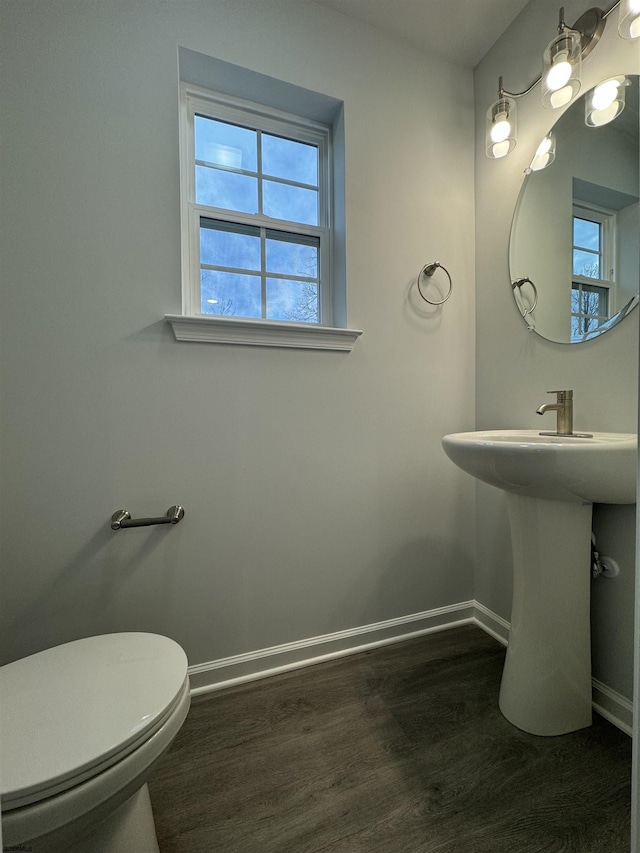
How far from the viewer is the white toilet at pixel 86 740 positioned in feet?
1.82

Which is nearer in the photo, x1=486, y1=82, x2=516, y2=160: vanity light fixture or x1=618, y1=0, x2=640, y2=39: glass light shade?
x1=618, y1=0, x2=640, y2=39: glass light shade

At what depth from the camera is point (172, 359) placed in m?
1.20

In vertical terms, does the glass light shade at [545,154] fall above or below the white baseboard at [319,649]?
above

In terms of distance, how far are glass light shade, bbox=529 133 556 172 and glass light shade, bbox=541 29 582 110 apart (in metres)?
0.10

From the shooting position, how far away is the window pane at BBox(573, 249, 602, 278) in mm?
1163

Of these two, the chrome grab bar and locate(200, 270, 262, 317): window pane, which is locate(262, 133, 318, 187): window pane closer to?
locate(200, 270, 262, 317): window pane

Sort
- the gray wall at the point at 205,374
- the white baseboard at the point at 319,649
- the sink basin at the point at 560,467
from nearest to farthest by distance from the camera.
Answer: the sink basin at the point at 560,467
the gray wall at the point at 205,374
the white baseboard at the point at 319,649

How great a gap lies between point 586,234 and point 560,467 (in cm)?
86

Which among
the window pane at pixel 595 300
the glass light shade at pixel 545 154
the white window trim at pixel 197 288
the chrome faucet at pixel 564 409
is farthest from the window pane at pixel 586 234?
the white window trim at pixel 197 288

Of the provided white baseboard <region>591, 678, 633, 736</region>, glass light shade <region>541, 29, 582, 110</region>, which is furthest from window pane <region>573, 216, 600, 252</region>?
white baseboard <region>591, 678, 633, 736</region>

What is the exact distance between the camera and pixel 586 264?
3.90 ft

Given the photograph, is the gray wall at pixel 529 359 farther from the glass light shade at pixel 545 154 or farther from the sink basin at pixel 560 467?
the sink basin at pixel 560 467

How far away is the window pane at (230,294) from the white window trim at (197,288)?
35mm

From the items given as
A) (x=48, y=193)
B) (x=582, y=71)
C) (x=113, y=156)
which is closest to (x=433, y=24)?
(x=582, y=71)
